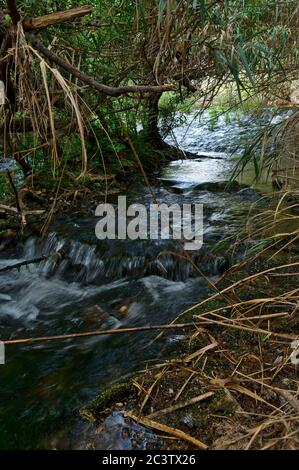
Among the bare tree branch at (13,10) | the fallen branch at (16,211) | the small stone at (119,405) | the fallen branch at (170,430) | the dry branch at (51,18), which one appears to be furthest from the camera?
the fallen branch at (16,211)

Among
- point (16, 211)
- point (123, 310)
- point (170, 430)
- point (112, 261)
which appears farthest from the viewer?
point (16, 211)

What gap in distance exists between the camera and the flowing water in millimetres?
1766

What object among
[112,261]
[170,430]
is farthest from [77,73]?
[170,430]

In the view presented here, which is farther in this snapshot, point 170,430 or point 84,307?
point 84,307

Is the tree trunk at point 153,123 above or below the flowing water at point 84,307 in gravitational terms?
above

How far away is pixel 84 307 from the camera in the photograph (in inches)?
115

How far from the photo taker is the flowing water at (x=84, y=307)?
5.79ft

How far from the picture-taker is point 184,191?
534cm

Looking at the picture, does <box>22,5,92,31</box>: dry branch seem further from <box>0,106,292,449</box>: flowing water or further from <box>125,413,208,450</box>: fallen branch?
<box>125,413,208,450</box>: fallen branch

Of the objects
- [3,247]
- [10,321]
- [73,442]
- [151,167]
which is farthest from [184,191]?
[73,442]

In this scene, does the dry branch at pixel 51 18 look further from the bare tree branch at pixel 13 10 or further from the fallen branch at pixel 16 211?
the fallen branch at pixel 16 211

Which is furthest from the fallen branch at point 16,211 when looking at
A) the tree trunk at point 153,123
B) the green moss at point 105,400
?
the tree trunk at point 153,123

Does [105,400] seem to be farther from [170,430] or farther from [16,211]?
[16,211]

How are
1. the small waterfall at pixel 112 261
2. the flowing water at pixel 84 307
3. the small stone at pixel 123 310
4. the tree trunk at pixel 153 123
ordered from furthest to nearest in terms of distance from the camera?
1. the tree trunk at pixel 153 123
2. the small waterfall at pixel 112 261
3. the small stone at pixel 123 310
4. the flowing water at pixel 84 307
